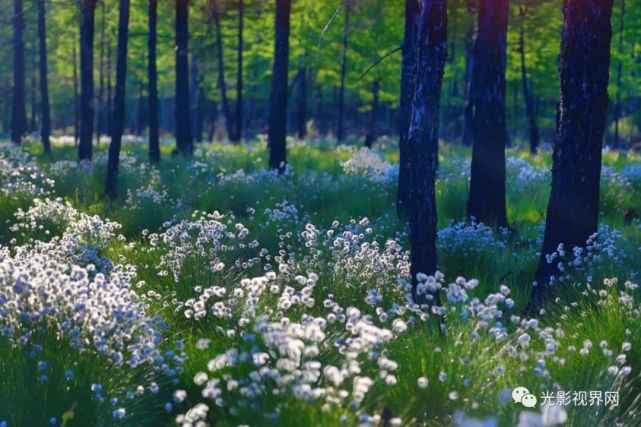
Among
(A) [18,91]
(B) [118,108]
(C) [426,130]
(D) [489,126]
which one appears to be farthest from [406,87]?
(A) [18,91]

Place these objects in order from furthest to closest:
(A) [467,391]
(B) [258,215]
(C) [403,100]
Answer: (C) [403,100]
(B) [258,215]
(A) [467,391]

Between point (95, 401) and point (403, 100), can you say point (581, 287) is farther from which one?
point (403, 100)

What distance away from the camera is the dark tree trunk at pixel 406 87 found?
11.7m

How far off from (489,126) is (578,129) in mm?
4213

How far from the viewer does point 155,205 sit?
1241 centimetres

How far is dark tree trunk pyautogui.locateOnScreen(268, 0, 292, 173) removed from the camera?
1783 centimetres

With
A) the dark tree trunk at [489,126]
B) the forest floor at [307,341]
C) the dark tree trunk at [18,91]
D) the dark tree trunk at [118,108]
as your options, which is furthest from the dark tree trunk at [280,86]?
the dark tree trunk at [18,91]

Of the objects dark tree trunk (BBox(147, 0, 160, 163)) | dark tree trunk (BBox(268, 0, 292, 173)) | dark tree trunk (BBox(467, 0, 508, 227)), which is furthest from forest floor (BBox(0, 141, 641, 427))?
dark tree trunk (BBox(147, 0, 160, 163))

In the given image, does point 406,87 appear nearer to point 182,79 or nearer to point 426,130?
point 426,130

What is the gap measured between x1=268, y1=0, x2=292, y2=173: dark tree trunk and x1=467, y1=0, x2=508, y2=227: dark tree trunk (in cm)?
621

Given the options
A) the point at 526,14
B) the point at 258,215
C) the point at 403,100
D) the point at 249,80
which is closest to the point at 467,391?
the point at 258,215

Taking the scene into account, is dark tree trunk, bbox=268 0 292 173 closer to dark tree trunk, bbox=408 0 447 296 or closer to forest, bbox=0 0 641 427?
forest, bbox=0 0 641 427

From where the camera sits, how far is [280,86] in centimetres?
1847

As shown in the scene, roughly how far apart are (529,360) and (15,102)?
31.6 metres
